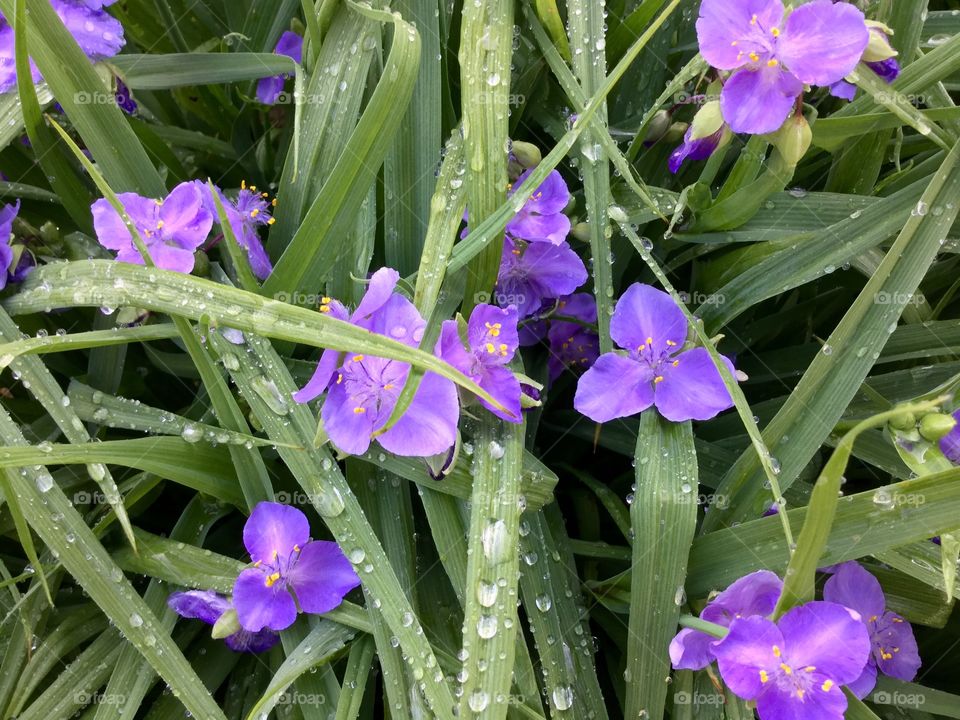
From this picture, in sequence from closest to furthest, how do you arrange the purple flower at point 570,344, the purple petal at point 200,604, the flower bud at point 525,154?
the purple petal at point 200,604 < the flower bud at point 525,154 < the purple flower at point 570,344

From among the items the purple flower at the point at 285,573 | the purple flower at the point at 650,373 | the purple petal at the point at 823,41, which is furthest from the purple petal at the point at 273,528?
the purple petal at the point at 823,41

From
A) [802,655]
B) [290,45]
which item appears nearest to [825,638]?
[802,655]

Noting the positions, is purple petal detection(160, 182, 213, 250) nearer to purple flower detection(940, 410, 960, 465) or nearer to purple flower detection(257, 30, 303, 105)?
purple flower detection(257, 30, 303, 105)

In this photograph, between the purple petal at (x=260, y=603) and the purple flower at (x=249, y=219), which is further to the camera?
the purple flower at (x=249, y=219)

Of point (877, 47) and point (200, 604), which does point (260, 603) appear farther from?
point (877, 47)

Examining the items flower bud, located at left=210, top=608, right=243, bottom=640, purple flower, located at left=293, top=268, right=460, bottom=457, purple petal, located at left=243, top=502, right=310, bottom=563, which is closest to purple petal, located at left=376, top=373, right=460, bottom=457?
purple flower, located at left=293, top=268, right=460, bottom=457

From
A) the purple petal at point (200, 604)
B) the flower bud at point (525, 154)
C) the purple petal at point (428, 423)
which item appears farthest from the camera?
the flower bud at point (525, 154)

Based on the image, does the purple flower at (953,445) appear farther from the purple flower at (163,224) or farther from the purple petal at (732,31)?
the purple flower at (163,224)
